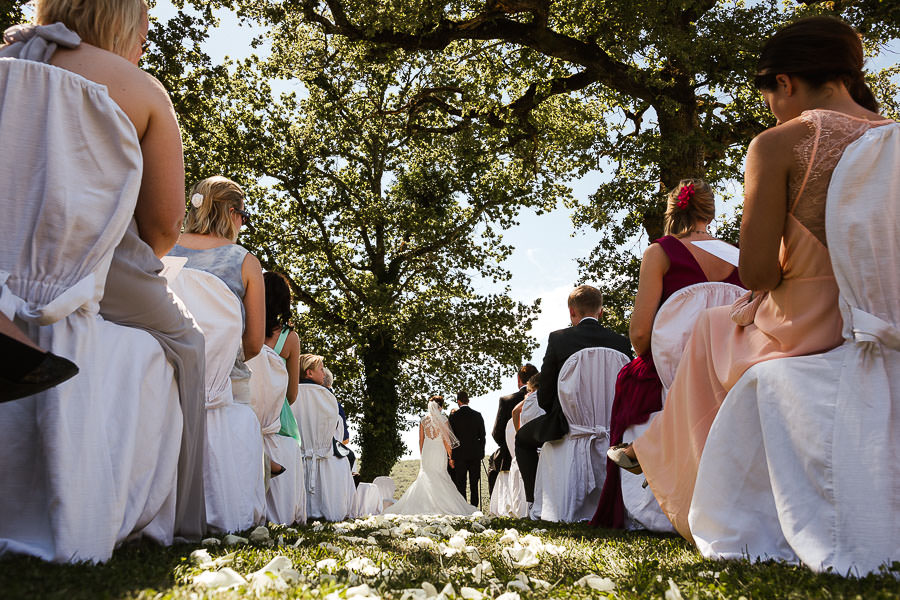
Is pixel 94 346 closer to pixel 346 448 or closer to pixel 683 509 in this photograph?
pixel 683 509

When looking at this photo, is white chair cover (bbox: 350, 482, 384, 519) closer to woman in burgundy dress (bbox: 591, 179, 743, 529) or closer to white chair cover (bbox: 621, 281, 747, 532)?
woman in burgundy dress (bbox: 591, 179, 743, 529)

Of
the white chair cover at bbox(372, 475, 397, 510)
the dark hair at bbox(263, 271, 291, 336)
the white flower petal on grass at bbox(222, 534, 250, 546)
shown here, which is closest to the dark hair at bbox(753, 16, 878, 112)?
the white flower petal on grass at bbox(222, 534, 250, 546)

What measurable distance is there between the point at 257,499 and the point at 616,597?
3542 mm

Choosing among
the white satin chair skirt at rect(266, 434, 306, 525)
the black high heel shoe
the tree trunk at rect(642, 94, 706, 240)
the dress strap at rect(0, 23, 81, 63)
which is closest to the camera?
the black high heel shoe

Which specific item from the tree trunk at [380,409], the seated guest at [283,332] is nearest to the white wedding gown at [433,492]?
the tree trunk at [380,409]

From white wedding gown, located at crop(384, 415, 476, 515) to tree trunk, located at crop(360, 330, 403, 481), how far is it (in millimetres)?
6176

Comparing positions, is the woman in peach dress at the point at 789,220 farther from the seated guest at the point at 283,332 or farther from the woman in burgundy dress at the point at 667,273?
the seated guest at the point at 283,332

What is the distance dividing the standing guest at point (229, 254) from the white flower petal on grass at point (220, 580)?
3.27 m

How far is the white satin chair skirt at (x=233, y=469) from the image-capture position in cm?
476

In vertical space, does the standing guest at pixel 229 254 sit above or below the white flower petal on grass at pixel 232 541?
above

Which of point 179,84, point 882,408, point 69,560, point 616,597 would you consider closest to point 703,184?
point 882,408

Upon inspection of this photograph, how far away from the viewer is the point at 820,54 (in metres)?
3.30

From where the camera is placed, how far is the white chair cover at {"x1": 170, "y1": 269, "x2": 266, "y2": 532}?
487 cm

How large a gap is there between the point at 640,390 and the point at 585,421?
2117 mm
